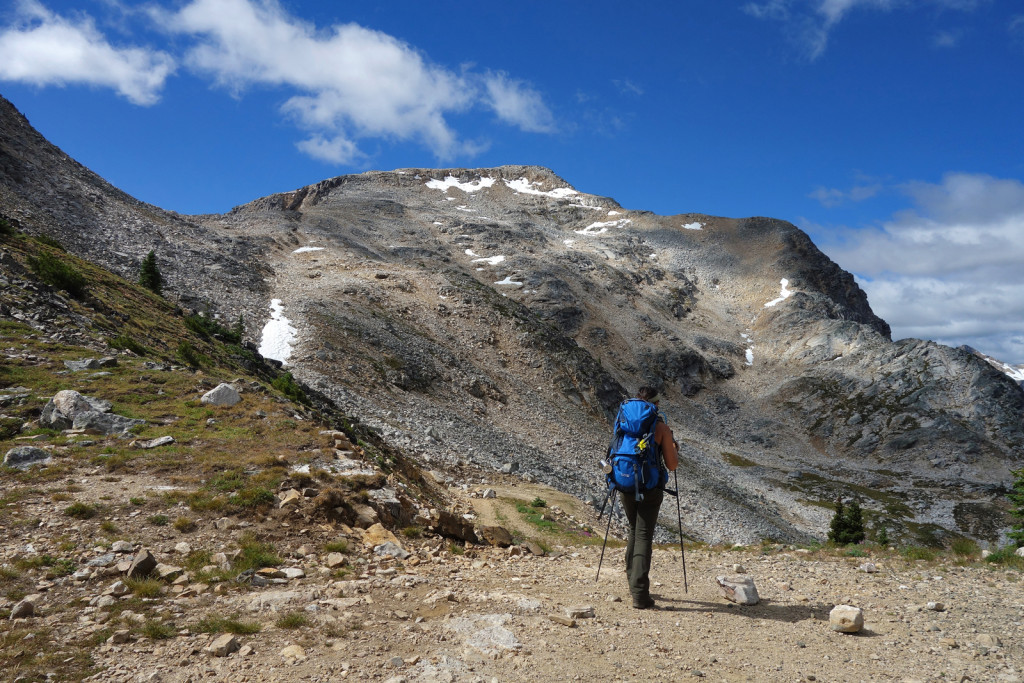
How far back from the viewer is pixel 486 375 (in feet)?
170

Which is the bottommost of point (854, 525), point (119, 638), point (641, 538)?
point (854, 525)

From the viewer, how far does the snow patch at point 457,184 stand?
13700cm

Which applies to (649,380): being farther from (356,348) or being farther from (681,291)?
(356,348)

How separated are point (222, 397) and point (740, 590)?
12540 millimetres

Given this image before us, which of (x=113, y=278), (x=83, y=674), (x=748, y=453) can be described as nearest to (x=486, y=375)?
(x=113, y=278)

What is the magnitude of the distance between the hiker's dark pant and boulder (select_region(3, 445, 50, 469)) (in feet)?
33.9

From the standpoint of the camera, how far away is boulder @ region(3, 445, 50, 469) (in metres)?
9.59

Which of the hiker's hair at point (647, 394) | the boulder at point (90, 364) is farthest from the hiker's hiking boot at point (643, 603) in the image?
the boulder at point (90, 364)

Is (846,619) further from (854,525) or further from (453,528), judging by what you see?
(854,525)

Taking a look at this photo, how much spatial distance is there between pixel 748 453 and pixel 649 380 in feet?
52.7

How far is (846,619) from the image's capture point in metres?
6.75

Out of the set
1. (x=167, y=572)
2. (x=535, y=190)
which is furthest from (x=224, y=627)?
(x=535, y=190)

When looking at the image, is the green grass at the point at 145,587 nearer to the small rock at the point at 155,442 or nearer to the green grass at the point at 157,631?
the green grass at the point at 157,631

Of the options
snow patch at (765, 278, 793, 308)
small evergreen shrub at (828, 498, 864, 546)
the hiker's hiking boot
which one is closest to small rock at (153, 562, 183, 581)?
the hiker's hiking boot
